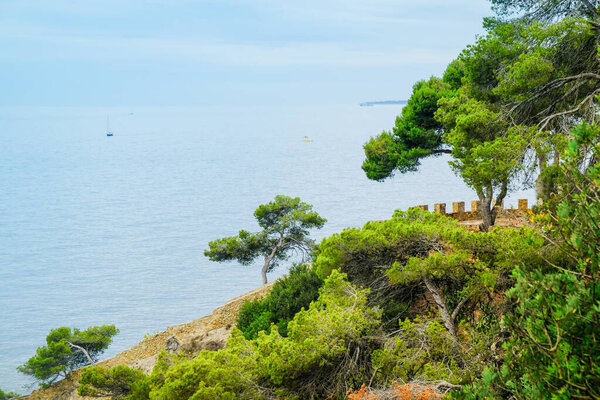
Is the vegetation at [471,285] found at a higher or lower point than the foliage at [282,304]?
higher

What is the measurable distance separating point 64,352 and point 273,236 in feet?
35.8

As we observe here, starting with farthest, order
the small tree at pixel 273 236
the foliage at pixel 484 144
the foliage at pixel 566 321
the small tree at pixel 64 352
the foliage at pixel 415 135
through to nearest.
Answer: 1. the small tree at pixel 273 236
2. the small tree at pixel 64 352
3. the foliage at pixel 415 135
4. the foliage at pixel 484 144
5. the foliage at pixel 566 321

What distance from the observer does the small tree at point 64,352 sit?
986 inches

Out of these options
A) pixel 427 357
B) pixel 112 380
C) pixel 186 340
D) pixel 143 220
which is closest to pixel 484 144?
pixel 427 357

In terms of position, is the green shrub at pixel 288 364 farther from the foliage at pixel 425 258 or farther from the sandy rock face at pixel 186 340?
the sandy rock face at pixel 186 340

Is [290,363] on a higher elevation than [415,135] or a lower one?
lower

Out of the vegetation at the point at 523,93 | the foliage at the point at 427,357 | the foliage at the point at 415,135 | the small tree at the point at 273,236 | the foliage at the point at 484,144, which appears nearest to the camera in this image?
the foliage at the point at 427,357

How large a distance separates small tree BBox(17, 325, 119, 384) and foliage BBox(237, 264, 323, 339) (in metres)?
9.47

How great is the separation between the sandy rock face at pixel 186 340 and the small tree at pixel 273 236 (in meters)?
7.18

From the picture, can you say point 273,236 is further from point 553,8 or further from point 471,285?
point 471,285

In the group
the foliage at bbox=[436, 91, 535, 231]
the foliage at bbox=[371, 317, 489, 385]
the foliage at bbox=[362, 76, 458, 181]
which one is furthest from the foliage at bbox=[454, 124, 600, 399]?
the foliage at bbox=[362, 76, 458, 181]

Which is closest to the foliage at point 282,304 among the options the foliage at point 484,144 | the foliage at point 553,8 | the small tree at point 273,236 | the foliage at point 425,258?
the foliage at point 425,258

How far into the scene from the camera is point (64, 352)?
25.8 meters

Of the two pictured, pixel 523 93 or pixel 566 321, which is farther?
pixel 523 93
